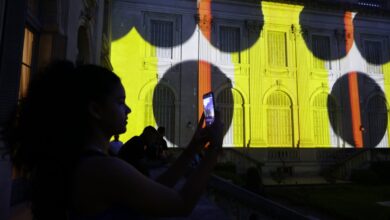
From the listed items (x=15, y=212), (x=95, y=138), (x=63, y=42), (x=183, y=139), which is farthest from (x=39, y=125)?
(x=183, y=139)

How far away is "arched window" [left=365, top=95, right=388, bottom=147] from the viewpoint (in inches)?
798

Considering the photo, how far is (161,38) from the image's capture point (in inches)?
688

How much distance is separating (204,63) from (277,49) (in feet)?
16.3

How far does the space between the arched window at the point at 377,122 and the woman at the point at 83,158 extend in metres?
22.1

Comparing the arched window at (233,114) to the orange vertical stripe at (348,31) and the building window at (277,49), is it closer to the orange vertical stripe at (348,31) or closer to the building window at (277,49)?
the building window at (277,49)

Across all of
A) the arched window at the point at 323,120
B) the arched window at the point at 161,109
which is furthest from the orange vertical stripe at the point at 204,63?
the arched window at the point at 323,120

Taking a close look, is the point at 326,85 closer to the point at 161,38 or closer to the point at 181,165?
the point at 161,38

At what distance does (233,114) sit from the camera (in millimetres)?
18078

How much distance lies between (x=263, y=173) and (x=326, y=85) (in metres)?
7.64

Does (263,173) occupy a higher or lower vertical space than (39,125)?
lower

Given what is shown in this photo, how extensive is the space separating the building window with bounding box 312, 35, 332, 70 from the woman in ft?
67.0

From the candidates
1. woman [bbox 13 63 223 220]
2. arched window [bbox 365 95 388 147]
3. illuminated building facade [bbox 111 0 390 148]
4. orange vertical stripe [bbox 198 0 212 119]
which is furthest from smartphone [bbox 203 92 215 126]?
arched window [bbox 365 95 388 147]

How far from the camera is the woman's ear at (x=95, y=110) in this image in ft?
3.75

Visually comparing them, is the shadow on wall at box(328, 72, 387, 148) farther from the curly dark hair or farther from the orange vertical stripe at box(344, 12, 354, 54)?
the curly dark hair
